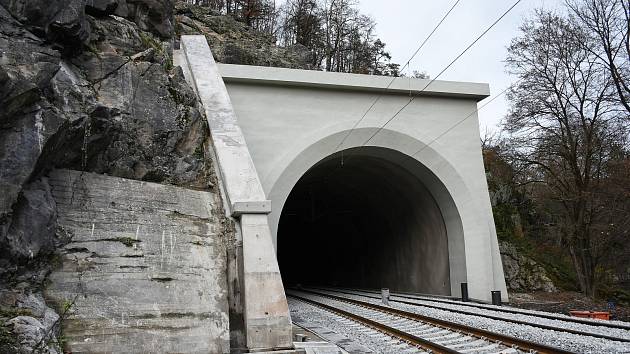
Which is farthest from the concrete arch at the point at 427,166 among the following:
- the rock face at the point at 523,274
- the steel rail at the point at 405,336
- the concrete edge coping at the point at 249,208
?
the concrete edge coping at the point at 249,208

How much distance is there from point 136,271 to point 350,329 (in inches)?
178

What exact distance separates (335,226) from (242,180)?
17.0m

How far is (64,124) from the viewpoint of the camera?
5.98m

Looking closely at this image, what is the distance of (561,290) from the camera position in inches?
720

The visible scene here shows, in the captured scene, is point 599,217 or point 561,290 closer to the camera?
point 599,217

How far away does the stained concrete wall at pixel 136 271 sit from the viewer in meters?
5.40

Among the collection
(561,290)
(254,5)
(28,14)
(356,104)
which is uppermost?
(254,5)

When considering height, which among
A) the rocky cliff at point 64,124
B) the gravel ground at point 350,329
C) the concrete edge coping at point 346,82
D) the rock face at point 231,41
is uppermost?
the rock face at point 231,41

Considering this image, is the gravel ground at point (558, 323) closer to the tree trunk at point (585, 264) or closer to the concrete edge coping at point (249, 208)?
the concrete edge coping at point (249, 208)

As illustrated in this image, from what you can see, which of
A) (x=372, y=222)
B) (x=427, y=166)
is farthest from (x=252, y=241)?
(x=372, y=222)

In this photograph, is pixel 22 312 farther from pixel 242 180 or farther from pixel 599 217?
pixel 599 217

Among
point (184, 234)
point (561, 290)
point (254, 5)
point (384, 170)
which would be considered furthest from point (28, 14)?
point (254, 5)

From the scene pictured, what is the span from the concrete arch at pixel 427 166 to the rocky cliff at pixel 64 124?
4.79 metres

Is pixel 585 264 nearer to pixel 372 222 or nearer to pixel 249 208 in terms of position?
pixel 372 222
